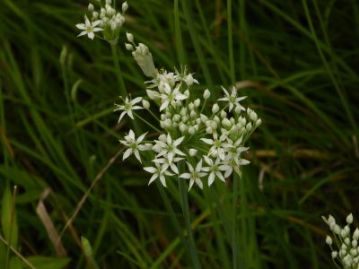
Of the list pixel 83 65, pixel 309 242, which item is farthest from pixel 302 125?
pixel 83 65

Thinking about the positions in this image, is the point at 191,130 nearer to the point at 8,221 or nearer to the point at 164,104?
the point at 164,104

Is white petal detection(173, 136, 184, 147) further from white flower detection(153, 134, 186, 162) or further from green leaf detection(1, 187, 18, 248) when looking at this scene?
→ green leaf detection(1, 187, 18, 248)

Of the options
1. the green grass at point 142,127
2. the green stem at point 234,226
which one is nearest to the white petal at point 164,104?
the green stem at point 234,226

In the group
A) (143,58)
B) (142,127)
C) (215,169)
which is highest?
(142,127)

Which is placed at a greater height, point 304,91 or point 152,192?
point 304,91

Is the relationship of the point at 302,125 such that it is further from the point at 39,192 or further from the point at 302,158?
the point at 39,192

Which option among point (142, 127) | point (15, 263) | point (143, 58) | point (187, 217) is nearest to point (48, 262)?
point (15, 263)
